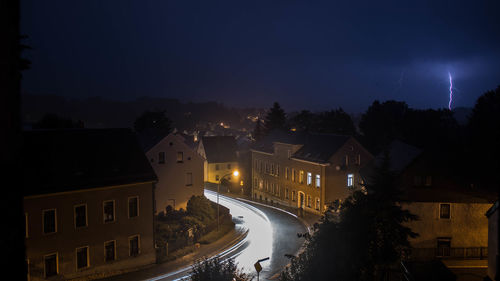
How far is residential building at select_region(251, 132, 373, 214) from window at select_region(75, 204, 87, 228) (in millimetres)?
27760

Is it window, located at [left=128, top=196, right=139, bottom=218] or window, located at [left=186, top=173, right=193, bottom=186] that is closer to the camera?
window, located at [left=128, top=196, right=139, bottom=218]

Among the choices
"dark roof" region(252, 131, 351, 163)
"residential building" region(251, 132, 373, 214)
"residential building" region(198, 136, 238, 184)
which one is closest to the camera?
"residential building" region(251, 132, 373, 214)

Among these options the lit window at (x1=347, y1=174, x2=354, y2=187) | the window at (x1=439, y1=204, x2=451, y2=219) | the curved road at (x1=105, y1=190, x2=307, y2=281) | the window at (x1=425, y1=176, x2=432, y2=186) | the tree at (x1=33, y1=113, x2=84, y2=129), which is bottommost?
the curved road at (x1=105, y1=190, x2=307, y2=281)

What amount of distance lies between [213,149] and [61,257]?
4607 centimetres

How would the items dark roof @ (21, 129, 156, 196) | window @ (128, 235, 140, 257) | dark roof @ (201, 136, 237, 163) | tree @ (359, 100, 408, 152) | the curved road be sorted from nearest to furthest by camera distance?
dark roof @ (21, 129, 156, 196) → the curved road → window @ (128, 235, 140, 257) → dark roof @ (201, 136, 237, 163) → tree @ (359, 100, 408, 152)

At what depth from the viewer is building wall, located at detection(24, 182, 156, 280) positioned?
22.8m

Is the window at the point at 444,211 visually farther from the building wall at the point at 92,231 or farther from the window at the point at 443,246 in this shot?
the building wall at the point at 92,231

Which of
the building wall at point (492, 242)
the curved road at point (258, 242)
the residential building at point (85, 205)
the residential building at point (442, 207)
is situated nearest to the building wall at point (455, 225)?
the residential building at point (442, 207)

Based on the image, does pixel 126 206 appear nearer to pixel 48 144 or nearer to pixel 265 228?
pixel 48 144

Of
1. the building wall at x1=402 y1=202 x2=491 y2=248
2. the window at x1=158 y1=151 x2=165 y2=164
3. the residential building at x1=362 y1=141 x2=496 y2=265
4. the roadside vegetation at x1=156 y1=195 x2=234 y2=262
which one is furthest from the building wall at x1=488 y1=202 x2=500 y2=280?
the window at x1=158 y1=151 x2=165 y2=164

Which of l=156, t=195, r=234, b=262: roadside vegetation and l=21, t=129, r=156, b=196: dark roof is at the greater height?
l=21, t=129, r=156, b=196: dark roof

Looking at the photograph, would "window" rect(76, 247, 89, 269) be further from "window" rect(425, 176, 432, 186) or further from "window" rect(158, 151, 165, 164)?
"window" rect(425, 176, 432, 186)

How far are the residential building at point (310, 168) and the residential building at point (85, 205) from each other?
23623 mm

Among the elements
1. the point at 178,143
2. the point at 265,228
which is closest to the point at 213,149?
the point at 178,143
